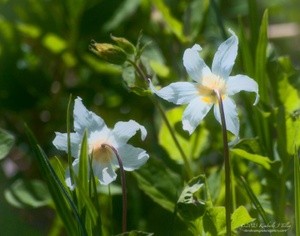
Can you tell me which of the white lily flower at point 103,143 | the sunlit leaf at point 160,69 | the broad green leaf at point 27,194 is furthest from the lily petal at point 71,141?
the sunlit leaf at point 160,69

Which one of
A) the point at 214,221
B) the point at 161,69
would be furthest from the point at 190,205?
the point at 161,69

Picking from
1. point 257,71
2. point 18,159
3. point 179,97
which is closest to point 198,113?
point 179,97

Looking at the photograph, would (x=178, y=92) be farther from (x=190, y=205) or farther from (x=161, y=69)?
(x=161, y=69)

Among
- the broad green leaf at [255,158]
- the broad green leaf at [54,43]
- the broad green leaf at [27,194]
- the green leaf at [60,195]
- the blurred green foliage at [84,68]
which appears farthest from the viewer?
the broad green leaf at [54,43]

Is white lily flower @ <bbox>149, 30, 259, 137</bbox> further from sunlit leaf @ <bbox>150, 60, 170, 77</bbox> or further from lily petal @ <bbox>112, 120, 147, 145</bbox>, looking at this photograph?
sunlit leaf @ <bbox>150, 60, 170, 77</bbox>

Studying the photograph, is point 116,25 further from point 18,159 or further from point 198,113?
point 198,113

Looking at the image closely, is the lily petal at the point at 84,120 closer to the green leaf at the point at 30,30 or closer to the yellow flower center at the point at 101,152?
the yellow flower center at the point at 101,152
